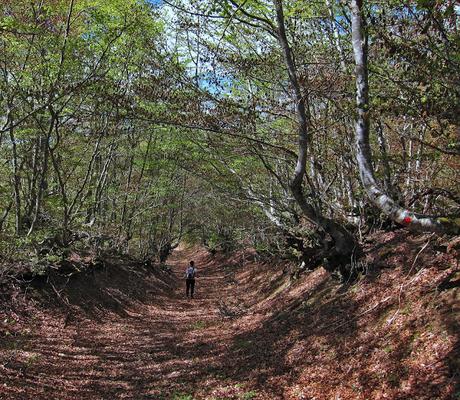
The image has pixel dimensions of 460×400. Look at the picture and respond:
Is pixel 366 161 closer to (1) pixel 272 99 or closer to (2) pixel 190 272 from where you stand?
(1) pixel 272 99

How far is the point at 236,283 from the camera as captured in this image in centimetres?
2614

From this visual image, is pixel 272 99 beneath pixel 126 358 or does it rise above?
above

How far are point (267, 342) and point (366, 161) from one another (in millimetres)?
6116

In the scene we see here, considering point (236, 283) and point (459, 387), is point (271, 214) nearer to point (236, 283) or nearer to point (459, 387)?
point (459, 387)

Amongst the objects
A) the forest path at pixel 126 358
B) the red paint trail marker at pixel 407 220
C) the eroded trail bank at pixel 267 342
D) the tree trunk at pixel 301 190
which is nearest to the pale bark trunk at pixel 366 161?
the red paint trail marker at pixel 407 220

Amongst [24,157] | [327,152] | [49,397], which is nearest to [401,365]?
[49,397]

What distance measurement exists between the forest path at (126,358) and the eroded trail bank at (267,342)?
0.12 ft

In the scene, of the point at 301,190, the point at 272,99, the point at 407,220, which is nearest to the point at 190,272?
the point at 272,99

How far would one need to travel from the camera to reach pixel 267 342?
33.4 feet

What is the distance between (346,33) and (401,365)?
769 centimetres

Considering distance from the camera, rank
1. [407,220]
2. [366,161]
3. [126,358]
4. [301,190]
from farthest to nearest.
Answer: [126,358] → [301,190] → [366,161] → [407,220]

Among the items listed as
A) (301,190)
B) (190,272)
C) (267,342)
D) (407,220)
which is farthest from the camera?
(190,272)

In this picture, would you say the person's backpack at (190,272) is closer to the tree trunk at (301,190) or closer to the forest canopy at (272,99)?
the forest canopy at (272,99)

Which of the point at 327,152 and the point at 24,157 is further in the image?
the point at 24,157
